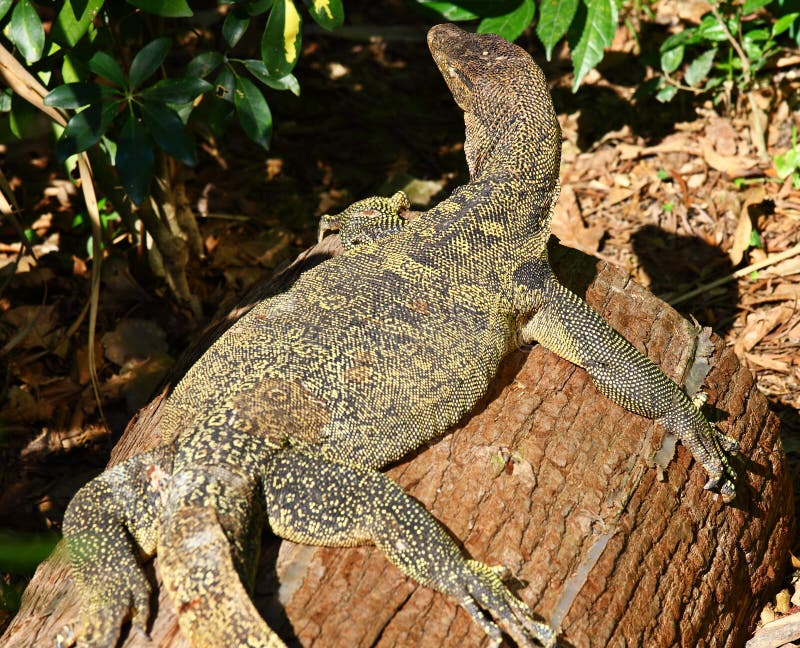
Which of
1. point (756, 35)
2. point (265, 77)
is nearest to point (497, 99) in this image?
point (265, 77)

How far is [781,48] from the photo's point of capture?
22.5 ft

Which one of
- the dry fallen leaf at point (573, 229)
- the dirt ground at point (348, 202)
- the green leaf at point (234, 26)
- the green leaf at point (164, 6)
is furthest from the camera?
the dry fallen leaf at point (573, 229)

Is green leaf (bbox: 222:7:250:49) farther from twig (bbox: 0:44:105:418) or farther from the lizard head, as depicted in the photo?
the lizard head

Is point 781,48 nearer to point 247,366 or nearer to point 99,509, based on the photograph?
point 247,366

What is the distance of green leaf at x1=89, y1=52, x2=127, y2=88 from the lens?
419cm

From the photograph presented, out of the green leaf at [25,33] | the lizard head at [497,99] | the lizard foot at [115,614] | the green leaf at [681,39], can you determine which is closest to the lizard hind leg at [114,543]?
the lizard foot at [115,614]

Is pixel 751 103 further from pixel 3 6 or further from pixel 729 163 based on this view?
pixel 3 6

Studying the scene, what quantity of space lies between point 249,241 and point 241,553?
420 centimetres

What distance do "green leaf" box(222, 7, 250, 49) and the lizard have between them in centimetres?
126

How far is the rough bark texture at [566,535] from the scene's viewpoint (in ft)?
10.0

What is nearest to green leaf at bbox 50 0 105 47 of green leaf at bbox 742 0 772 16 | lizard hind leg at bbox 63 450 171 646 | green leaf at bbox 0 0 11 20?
green leaf at bbox 0 0 11 20

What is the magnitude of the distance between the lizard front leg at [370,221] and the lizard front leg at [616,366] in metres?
0.93

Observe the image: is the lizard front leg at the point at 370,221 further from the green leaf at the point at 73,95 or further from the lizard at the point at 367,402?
the green leaf at the point at 73,95

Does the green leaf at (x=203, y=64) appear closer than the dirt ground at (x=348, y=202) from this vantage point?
Yes
